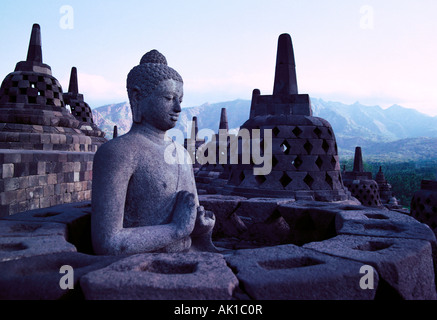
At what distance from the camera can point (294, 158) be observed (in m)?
5.68

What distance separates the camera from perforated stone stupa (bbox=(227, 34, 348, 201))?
5.56 m

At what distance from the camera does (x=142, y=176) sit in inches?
88.4

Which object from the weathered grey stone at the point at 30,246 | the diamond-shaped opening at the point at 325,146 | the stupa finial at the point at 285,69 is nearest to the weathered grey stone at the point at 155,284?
the weathered grey stone at the point at 30,246

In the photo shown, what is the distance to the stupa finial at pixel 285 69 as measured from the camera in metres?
6.29

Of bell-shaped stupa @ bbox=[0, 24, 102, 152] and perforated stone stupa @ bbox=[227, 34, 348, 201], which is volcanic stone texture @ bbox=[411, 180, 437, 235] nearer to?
perforated stone stupa @ bbox=[227, 34, 348, 201]

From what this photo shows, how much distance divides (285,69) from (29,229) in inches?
208

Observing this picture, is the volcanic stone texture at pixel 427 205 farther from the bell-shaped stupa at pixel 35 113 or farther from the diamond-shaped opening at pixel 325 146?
the bell-shaped stupa at pixel 35 113

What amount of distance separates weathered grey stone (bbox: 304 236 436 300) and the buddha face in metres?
1.38

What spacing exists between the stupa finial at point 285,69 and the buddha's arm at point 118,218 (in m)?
4.64

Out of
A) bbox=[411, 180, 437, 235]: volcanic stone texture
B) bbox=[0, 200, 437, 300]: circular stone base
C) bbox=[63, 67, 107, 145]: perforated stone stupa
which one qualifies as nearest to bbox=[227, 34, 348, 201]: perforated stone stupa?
bbox=[411, 180, 437, 235]: volcanic stone texture

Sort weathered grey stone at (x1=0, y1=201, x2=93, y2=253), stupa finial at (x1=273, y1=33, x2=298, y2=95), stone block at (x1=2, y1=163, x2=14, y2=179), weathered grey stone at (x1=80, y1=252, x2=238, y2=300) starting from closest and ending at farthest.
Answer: weathered grey stone at (x1=80, y1=252, x2=238, y2=300) < weathered grey stone at (x1=0, y1=201, x2=93, y2=253) < stone block at (x1=2, y1=163, x2=14, y2=179) < stupa finial at (x1=273, y1=33, x2=298, y2=95)

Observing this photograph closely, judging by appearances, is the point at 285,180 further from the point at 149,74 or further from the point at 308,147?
the point at 149,74
